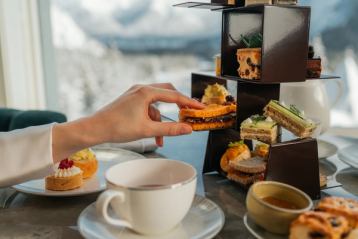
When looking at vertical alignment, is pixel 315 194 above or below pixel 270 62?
below

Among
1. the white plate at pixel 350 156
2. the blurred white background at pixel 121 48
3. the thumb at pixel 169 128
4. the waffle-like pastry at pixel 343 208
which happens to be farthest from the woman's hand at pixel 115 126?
the blurred white background at pixel 121 48

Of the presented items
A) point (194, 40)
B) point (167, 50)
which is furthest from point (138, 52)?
point (194, 40)

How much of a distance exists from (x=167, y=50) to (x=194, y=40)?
0.16 meters

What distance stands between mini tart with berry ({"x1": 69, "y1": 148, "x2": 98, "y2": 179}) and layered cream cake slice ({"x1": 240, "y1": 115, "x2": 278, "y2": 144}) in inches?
14.6

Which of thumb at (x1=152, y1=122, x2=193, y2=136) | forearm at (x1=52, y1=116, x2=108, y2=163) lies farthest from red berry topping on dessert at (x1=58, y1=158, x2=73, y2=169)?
thumb at (x1=152, y1=122, x2=193, y2=136)

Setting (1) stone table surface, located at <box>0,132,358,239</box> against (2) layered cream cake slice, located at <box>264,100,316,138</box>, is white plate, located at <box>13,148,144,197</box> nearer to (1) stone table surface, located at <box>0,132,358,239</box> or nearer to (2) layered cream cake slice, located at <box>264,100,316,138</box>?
(1) stone table surface, located at <box>0,132,358,239</box>

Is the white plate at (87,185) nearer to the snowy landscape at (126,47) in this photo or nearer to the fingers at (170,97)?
the fingers at (170,97)

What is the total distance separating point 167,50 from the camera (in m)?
2.14

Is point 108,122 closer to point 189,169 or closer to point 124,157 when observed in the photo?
point 189,169

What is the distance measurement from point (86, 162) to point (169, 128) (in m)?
0.26

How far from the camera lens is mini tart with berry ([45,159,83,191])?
81 cm

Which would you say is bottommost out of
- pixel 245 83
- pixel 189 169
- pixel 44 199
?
pixel 44 199

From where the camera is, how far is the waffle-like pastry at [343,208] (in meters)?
0.53

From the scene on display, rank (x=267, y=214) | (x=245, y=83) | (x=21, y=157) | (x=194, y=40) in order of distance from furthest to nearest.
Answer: (x=194, y=40)
(x=245, y=83)
(x=21, y=157)
(x=267, y=214)
